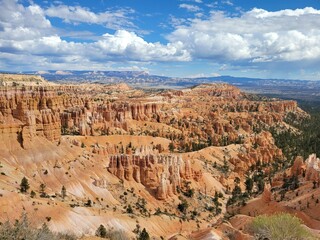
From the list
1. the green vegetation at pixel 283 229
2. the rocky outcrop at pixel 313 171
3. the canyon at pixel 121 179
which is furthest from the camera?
the rocky outcrop at pixel 313 171

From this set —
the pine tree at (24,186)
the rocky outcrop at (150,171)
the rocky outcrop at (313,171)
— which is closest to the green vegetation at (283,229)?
the pine tree at (24,186)

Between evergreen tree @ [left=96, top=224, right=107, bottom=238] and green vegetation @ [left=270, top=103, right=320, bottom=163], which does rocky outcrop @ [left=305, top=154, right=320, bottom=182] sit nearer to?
green vegetation @ [left=270, top=103, right=320, bottom=163]

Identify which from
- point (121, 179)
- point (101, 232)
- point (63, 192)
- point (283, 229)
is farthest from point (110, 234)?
point (121, 179)

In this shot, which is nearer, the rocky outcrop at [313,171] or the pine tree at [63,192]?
the pine tree at [63,192]

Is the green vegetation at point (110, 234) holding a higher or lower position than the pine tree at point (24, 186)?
lower

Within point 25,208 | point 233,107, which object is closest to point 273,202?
point 25,208

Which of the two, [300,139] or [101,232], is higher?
[101,232]

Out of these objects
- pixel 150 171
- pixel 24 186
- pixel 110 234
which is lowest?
pixel 110 234

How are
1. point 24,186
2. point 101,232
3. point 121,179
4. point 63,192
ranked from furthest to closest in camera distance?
point 121,179, point 63,192, point 24,186, point 101,232

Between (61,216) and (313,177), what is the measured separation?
43087mm

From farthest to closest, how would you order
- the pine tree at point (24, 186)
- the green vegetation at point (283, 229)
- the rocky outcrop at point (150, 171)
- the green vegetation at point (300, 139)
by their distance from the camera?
the green vegetation at point (300, 139), the rocky outcrop at point (150, 171), the pine tree at point (24, 186), the green vegetation at point (283, 229)

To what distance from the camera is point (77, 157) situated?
186 ft

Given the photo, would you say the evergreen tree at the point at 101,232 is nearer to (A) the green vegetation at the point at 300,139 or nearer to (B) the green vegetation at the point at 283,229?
(B) the green vegetation at the point at 283,229

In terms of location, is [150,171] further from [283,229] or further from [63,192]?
[283,229]
